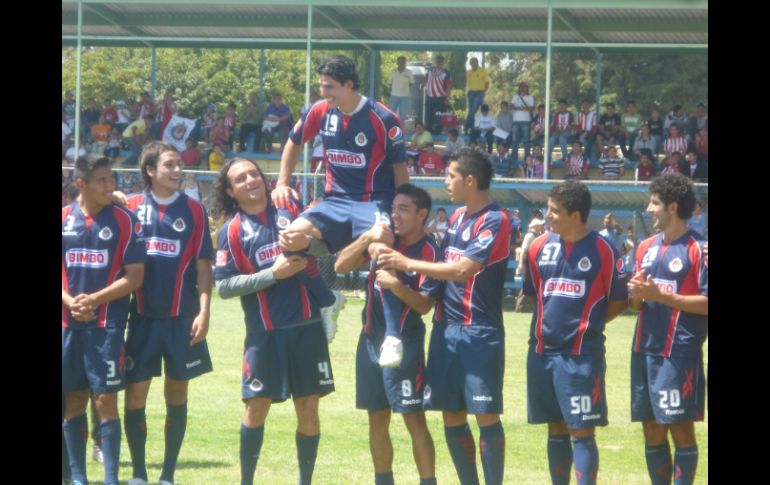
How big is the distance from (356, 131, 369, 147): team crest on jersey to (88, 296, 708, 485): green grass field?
2364 mm

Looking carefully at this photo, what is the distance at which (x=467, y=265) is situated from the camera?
638 centimetres

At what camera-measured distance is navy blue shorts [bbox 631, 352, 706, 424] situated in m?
6.40

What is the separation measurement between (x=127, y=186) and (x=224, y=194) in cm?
1640

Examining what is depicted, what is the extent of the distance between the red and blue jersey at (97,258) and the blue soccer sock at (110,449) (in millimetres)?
647

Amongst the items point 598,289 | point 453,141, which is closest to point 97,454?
Answer: point 598,289

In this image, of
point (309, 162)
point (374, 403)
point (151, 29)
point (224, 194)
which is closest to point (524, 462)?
point (374, 403)

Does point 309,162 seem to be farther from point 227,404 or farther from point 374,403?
point 374,403

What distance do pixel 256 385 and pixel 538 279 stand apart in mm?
1882

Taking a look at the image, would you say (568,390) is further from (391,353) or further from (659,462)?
(391,353)

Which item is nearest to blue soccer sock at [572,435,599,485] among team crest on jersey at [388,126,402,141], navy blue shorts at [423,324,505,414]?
navy blue shorts at [423,324,505,414]

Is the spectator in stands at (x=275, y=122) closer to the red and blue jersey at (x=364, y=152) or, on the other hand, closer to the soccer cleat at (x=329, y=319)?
the red and blue jersey at (x=364, y=152)

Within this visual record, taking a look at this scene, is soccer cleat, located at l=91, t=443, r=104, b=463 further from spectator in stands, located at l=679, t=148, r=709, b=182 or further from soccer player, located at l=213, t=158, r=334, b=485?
spectator in stands, located at l=679, t=148, r=709, b=182

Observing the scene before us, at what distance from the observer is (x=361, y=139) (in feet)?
23.3

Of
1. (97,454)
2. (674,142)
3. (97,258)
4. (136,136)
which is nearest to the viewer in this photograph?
(97,258)
